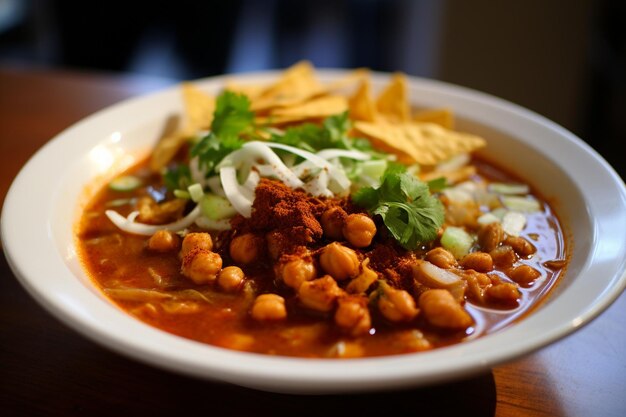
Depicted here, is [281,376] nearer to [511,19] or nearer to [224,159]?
[224,159]

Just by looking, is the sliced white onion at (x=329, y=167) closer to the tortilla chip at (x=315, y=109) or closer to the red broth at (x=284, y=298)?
the red broth at (x=284, y=298)

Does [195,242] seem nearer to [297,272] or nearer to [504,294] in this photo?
[297,272]

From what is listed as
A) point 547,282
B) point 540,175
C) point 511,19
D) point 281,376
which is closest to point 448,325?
point 547,282

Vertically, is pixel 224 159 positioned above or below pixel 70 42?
above

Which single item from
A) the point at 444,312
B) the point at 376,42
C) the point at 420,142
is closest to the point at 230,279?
the point at 444,312

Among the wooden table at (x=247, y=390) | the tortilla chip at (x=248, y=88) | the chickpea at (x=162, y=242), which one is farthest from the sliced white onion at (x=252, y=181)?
the tortilla chip at (x=248, y=88)
